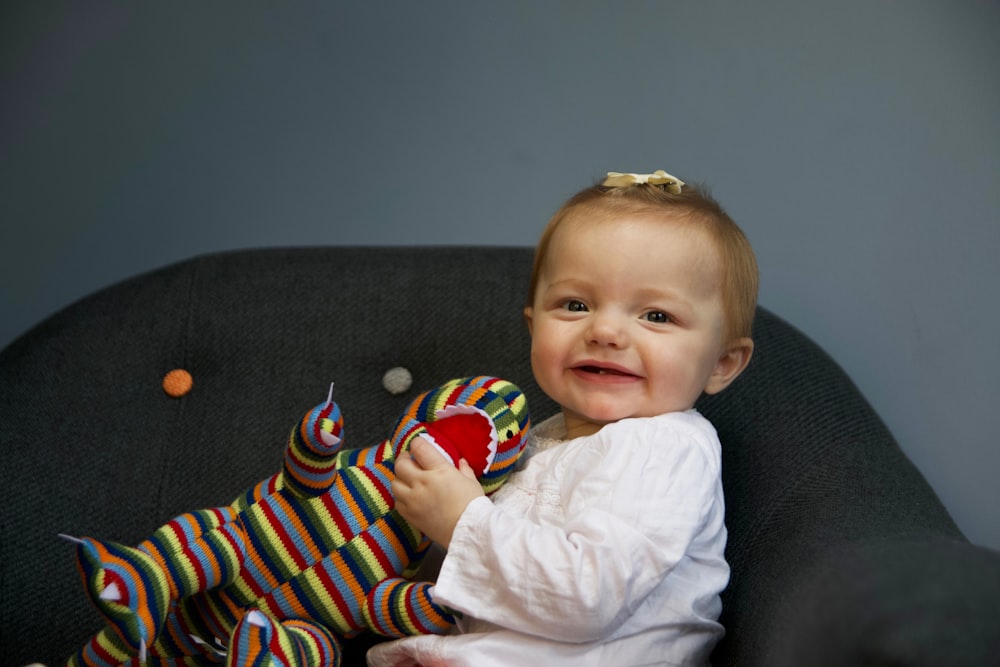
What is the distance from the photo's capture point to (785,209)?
1.41 meters

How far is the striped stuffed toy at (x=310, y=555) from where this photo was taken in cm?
88

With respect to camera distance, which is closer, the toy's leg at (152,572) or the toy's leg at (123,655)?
the toy's leg at (152,572)

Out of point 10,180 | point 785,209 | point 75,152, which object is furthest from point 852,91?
point 10,180

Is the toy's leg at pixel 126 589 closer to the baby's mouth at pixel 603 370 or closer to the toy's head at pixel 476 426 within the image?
the toy's head at pixel 476 426

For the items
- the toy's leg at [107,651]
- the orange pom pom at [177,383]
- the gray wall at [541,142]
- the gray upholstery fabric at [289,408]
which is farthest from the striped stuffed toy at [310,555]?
the gray wall at [541,142]

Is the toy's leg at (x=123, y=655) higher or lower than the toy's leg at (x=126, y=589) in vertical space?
lower

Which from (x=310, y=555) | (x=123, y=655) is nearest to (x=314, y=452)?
(x=310, y=555)

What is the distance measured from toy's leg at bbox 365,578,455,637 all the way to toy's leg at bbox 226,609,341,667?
0.16 ft

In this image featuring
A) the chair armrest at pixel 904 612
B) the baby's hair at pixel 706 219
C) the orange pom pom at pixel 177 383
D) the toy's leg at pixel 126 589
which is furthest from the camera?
the orange pom pom at pixel 177 383

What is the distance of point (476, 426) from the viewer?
96 cm

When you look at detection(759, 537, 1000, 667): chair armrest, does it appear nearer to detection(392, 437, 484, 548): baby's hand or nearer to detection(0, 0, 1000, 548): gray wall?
detection(392, 437, 484, 548): baby's hand

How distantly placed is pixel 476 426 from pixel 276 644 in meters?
0.26

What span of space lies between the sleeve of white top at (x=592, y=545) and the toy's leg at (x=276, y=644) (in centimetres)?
11

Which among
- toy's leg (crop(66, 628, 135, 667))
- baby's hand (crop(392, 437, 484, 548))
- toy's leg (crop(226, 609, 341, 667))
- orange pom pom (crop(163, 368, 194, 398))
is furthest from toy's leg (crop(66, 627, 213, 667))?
orange pom pom (crop(163, 368, 194, 398))
